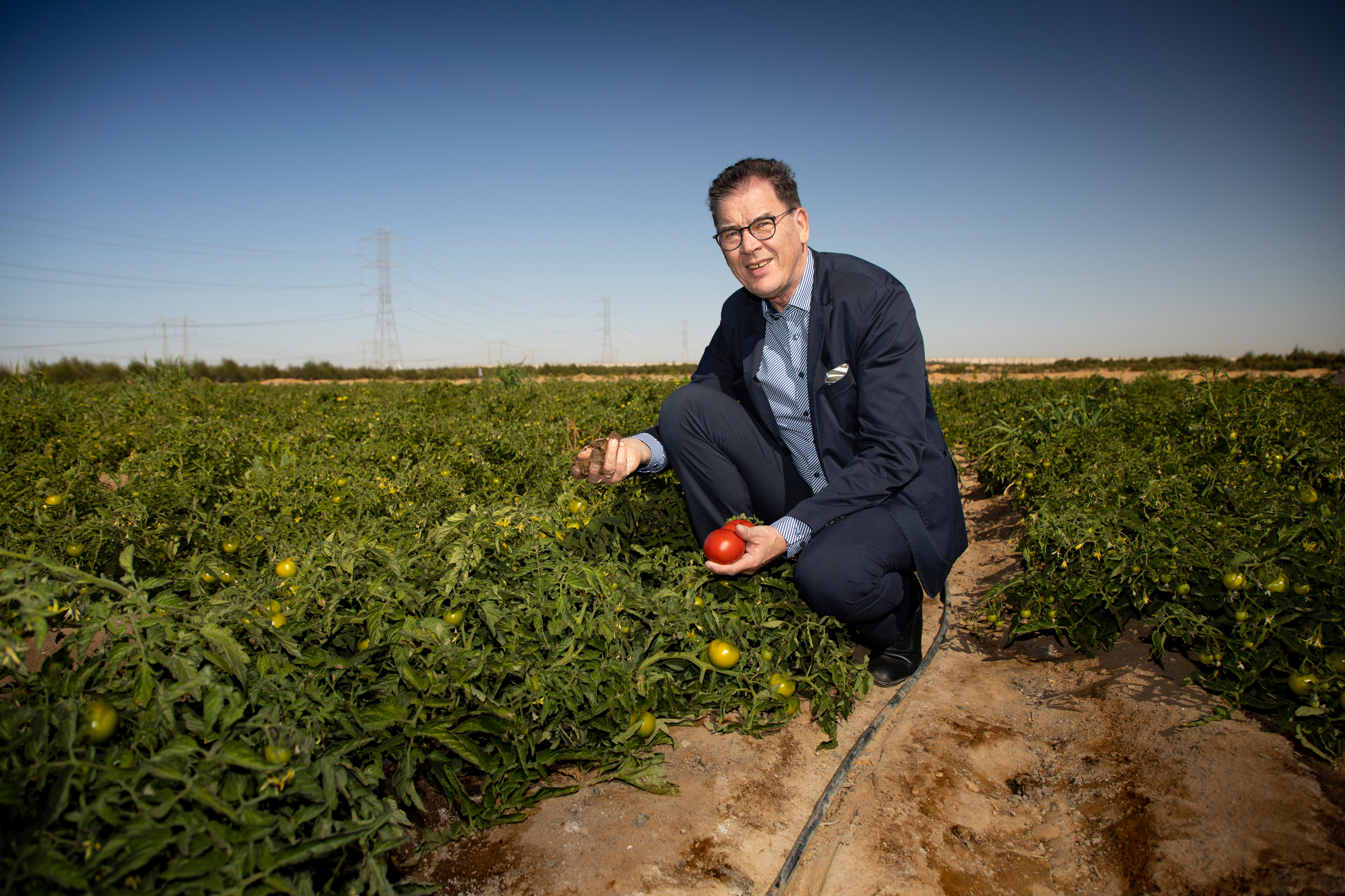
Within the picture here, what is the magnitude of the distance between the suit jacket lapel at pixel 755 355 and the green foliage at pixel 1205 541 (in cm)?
113

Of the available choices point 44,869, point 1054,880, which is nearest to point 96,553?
point 44,869

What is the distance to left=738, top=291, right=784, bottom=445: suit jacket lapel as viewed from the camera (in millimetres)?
2650

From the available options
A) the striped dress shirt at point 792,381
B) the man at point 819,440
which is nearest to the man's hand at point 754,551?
the man at point 819,440

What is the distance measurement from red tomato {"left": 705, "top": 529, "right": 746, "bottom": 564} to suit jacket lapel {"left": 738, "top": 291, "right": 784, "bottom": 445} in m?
0.74

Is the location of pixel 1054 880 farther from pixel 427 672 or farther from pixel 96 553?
pixel 96 553

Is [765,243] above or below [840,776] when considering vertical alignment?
above

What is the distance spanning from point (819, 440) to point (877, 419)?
0.29m

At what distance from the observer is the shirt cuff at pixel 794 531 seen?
2.15 m

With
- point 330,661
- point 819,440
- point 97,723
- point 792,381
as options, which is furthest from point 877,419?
point 97,723

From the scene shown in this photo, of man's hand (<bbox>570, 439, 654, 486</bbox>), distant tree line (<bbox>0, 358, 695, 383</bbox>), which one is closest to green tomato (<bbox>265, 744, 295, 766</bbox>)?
man's hand (<bbox>570, 439, 654, 486</bbox>)

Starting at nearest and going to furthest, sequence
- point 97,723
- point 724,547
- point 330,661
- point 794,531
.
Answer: point 97,723
point 330,661
point 724,547
point 794,531

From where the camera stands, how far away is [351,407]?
5.91 meters

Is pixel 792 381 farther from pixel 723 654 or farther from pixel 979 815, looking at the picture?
pixel 979 815

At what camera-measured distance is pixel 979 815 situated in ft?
5.38
